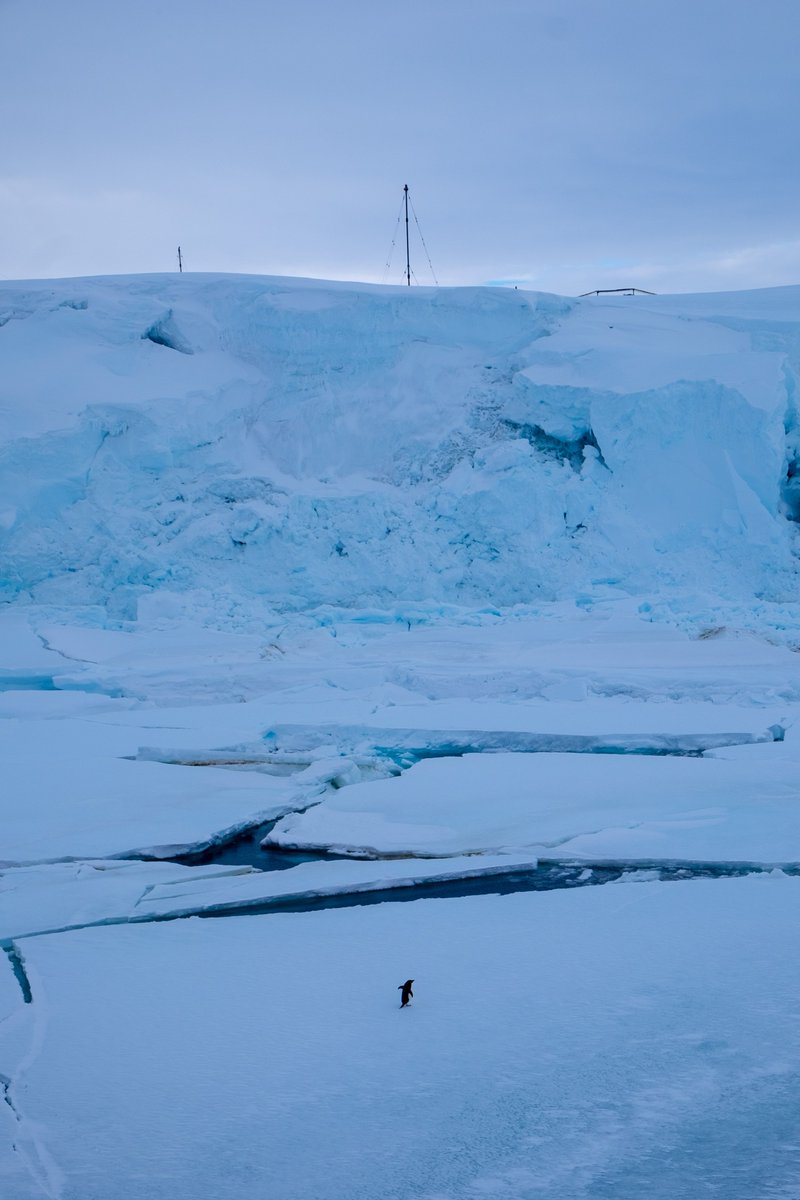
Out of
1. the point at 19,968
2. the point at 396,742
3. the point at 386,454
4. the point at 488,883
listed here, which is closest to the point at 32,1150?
the point at 19,968

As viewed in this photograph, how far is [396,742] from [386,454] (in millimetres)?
5960

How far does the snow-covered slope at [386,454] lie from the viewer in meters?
11.0

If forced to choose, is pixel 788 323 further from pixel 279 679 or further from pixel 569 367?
pixel 279 679

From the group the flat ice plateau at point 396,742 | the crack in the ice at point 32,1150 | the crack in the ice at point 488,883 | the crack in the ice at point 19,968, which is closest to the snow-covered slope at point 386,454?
the flat ice plateau at point 396,742

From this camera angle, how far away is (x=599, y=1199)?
237 centimetres

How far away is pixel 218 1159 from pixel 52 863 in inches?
99.5

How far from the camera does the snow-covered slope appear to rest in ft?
36.0

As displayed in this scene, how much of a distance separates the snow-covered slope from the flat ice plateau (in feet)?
0.15

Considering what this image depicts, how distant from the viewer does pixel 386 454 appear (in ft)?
40.2

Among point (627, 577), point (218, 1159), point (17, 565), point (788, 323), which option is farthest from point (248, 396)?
point (218, 1159)

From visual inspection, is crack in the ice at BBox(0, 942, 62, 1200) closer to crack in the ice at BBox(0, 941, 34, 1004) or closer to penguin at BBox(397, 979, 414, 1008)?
crack in the ice at BBox(0, 941, 34, 1004)

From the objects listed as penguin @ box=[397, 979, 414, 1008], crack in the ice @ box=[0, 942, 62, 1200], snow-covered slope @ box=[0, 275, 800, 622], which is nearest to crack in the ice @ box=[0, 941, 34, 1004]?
crack in the ice @ box=[0, 942, 62, 1200]

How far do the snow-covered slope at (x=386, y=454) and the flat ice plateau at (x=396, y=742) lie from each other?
4 centimetres

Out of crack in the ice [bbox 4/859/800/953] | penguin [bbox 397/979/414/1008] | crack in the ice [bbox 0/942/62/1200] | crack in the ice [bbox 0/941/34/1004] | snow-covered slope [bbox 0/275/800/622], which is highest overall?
snow-covered slope [bbox 0/275/800/622]
